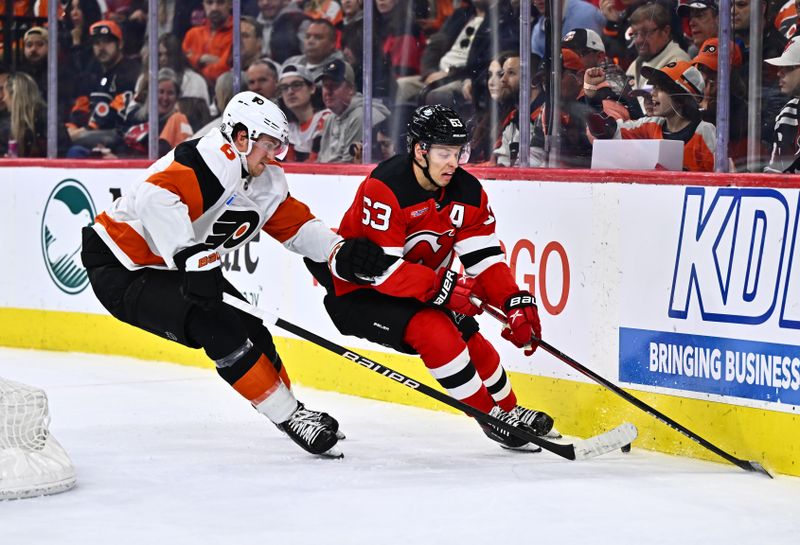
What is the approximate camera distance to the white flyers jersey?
386cm

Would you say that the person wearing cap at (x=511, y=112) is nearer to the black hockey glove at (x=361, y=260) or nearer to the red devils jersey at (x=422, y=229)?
the red devils jersey at (x=422, y=229)

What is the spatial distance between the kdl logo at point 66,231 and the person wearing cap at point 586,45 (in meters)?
2.61

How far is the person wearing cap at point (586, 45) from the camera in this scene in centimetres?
462

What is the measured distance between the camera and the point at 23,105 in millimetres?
6738

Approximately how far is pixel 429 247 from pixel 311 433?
0.67m

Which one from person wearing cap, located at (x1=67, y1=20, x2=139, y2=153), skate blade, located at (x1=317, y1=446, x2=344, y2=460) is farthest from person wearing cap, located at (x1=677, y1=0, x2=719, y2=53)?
person wearing cap, located at (x1=67, y1=20, x2=139, y2=153)

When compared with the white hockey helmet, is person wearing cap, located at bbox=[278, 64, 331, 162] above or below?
above

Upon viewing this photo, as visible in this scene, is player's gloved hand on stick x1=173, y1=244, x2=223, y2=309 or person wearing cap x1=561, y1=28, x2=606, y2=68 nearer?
player's gloved hand on stick x1=173, y1=244, x2=223, y2=309

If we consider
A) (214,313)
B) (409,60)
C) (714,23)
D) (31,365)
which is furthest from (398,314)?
(31,365)

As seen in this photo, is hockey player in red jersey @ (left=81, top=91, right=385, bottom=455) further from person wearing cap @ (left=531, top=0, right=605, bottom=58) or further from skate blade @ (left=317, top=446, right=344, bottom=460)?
person wearing cap @ (left=531, top=0, right=605, bottom=58)

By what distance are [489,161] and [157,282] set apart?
146 centimetres

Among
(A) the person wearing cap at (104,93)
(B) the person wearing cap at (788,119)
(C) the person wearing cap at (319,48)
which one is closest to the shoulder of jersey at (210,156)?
(B) the person wearing cap at (788,119)

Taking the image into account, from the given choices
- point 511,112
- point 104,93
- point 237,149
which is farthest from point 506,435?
point 104,93

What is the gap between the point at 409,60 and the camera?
5.36m
